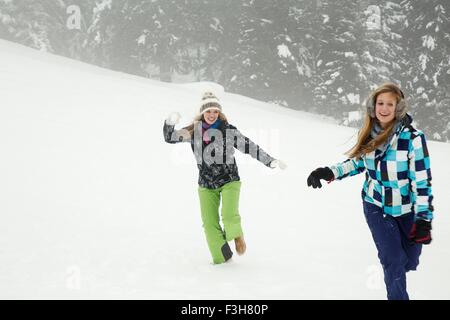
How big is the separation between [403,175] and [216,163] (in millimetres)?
2185

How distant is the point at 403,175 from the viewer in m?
3.41

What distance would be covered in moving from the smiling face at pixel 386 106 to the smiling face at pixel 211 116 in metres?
2.02

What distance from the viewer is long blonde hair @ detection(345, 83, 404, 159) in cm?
344

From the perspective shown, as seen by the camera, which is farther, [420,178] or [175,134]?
[175,134]

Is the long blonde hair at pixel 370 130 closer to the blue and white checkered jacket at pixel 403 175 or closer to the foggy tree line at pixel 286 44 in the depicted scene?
the blue and white checkered jacket at pixel 403 175

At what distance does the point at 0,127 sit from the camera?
9930 mm

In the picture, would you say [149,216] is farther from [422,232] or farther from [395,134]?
[422,232]

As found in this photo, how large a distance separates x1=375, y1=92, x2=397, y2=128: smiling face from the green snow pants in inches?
78.8

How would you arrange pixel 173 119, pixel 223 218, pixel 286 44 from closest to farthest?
1. pixel 223 218
2. pixel 173 119
3. pixel 286 44

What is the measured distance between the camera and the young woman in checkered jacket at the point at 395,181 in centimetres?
329

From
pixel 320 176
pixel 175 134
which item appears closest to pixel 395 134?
pixel 320 176
